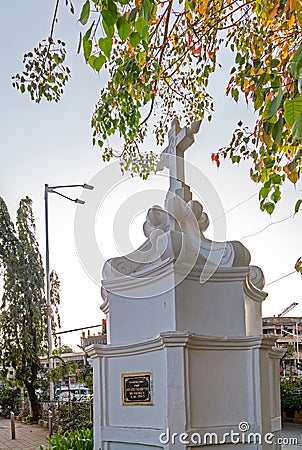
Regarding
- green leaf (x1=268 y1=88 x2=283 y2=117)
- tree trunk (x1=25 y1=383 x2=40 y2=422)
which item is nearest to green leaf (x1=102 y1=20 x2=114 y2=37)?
green leaf (x1=268 y1=88 x2=283 y2=117)

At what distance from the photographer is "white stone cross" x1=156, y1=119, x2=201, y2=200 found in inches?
195

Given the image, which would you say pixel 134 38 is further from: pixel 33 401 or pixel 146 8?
pixel 33 401

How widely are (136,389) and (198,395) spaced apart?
19.6 inches

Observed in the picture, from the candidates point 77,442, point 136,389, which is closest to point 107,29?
point 136,389

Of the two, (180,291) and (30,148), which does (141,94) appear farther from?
(30,148)

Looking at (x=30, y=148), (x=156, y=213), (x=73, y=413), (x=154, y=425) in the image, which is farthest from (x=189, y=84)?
(x=73, y=413)

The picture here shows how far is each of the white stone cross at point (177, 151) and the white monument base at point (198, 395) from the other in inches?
50.0

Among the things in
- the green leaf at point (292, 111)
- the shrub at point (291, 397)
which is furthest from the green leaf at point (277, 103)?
the shrub at point (291, 397)

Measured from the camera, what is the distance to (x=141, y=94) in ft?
14.6

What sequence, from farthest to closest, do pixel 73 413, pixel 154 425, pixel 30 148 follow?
pixel 73 413
pixel 30 148
pixel 154 425

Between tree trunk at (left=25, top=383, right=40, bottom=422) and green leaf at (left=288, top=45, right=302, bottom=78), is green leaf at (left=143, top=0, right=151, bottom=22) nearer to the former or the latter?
green leaf at (left=288, top=45, right=302, bottom=78)

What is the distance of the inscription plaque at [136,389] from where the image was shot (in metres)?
4.45

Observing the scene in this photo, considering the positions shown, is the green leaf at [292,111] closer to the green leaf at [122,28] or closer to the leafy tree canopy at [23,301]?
the green leaf at [122,28]

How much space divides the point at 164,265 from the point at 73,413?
8.87m
